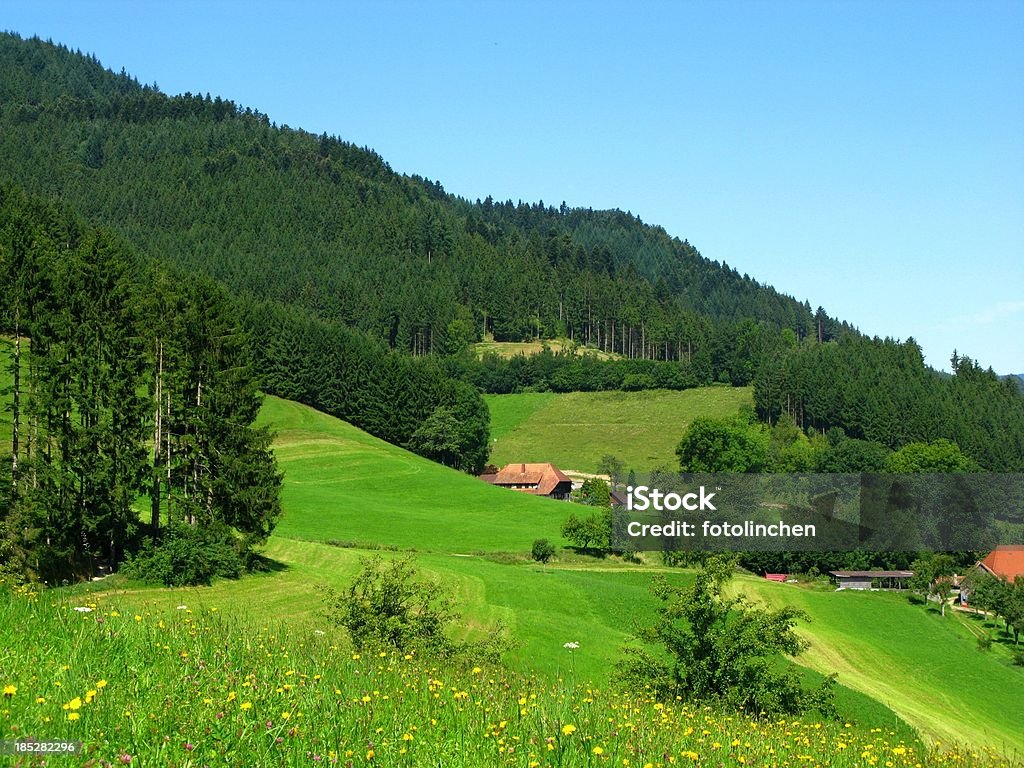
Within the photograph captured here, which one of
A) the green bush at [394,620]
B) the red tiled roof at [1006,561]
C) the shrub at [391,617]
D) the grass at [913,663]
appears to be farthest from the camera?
the red tiled roof at [1006,561]

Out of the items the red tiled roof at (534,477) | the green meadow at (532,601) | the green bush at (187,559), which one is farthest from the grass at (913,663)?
the red tiled roof at (534,477)

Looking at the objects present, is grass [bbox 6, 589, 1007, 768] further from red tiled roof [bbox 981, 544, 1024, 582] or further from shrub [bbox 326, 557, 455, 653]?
red tiled roof [bbox 981, 544, 1024, 582]

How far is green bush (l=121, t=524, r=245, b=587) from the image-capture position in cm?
4156

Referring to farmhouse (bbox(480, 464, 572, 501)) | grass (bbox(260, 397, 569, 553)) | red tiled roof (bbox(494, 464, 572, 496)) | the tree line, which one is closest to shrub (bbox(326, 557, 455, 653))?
the tree line

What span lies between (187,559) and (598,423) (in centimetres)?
13717

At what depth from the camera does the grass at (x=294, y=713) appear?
7.31m

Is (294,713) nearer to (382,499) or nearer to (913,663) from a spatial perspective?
(913,663)

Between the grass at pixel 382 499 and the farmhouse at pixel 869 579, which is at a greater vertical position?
the grass at pixel 382 499

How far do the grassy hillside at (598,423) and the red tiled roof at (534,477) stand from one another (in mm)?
11772

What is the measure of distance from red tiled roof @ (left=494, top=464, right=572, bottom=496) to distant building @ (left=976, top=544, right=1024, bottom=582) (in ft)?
197

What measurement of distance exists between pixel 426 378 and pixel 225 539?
325ft

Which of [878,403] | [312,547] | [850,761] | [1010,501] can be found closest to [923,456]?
[1010,501]

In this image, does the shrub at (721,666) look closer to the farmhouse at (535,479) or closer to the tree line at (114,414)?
the tree line at (114,414)

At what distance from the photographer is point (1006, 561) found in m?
96.0
